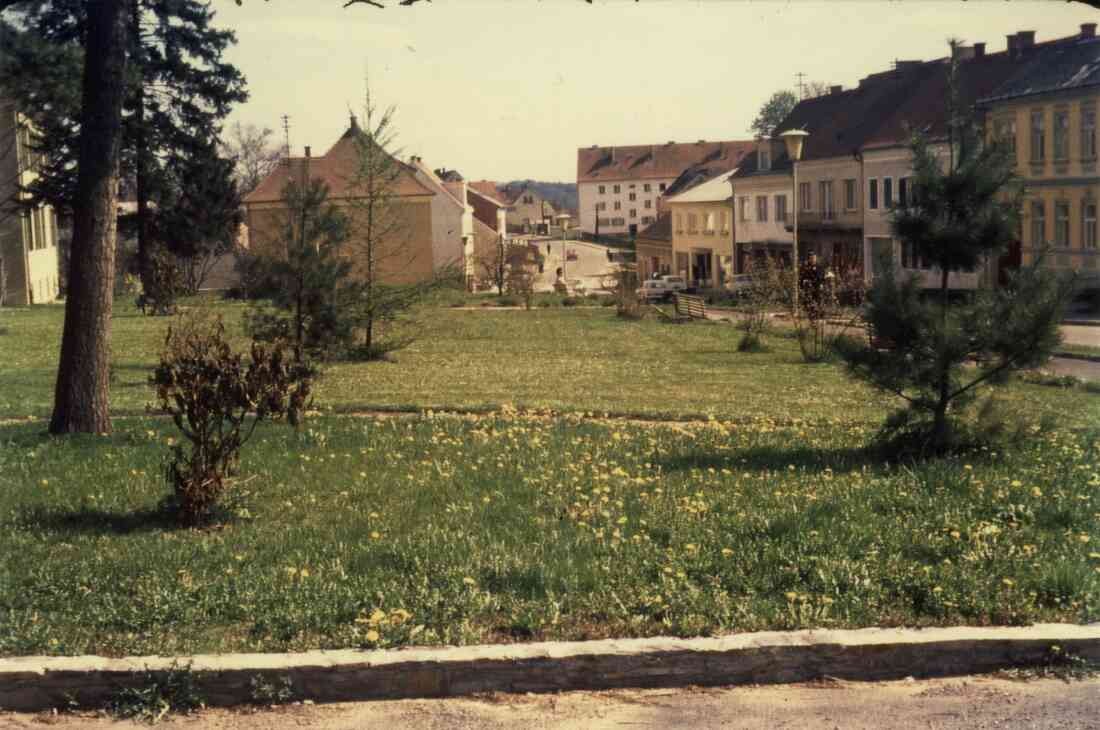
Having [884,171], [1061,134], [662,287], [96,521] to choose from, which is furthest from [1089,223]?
[96,521]

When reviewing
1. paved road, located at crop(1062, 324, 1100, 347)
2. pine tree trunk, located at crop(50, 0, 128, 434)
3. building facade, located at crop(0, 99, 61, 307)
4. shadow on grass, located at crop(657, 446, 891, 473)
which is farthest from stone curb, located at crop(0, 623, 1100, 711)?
building facade, located at crop(0, 99, 61, 307)

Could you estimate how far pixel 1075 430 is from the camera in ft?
41.5

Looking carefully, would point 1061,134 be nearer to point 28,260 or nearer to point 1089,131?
point 1089,131

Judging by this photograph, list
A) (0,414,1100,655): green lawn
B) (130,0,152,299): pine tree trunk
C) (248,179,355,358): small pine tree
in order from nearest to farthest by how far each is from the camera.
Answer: (0,414,1100,655): green lawn < (248,179,355,358): small pine tree < (130,0,152,299): pine tree trunk

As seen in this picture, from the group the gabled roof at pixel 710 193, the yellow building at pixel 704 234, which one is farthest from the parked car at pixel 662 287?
the gabled roof at pixel 710 193

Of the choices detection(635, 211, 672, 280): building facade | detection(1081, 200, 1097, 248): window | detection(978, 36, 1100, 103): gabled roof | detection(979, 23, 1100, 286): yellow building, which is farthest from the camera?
detection(635, 211, 672, 280): building facade

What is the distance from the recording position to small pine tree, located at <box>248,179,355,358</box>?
24141 mm

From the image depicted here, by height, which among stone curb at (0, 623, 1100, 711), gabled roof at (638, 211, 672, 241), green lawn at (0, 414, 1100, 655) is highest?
gabled roof at (638, 211, 672, 241)

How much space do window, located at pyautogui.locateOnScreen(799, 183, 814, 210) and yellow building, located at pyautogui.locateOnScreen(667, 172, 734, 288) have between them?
24.7 ft

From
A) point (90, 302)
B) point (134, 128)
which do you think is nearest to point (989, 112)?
point (134, 128)

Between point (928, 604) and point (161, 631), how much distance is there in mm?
3739

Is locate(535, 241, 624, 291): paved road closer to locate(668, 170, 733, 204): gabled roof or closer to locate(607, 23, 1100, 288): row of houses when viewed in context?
locate(607, 23, 1100, 288): row of houses

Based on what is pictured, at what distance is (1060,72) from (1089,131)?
309 cm

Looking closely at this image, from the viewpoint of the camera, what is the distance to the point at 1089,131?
118ft
